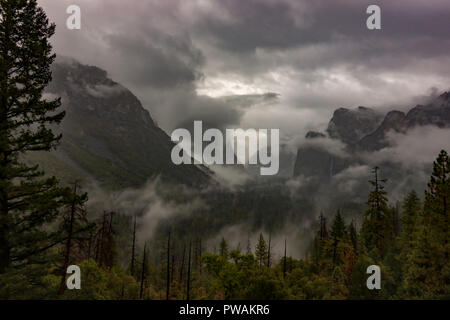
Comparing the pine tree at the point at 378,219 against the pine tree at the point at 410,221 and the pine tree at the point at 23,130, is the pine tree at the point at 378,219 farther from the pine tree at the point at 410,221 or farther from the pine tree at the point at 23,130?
the pine tree at the point at 23,130

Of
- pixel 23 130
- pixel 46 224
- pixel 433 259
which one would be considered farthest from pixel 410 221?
pixel 23 130

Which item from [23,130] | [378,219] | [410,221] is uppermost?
[23,130]

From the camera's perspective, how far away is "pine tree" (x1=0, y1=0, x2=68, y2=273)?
1544 cm

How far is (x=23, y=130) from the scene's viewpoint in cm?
1596

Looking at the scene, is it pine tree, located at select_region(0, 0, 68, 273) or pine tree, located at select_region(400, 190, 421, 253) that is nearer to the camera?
pine tree, located at select_region(0, 0, 68, 273)

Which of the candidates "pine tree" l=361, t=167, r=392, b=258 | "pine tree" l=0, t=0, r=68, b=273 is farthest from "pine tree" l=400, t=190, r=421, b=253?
"pine tree" l=0, t=0, r=68, b=273

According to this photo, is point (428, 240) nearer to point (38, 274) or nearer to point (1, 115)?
point (38, 274)

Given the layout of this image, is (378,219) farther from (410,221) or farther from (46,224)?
(46,224)

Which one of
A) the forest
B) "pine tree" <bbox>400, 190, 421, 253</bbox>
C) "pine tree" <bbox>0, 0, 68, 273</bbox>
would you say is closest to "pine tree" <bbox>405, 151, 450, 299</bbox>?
the forest

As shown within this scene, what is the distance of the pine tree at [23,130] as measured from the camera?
608 inches

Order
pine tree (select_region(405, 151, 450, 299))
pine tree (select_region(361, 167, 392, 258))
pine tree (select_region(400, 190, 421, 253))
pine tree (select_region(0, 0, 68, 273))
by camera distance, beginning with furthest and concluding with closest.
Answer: pine tree (select_region(400, 190, 421, 253)) → pine tree (select_region(361, 167, 392, 258)) → pine tree (select_region(405, 151, 450, 299)) → pine tree (select_region(0, 0, 68, 273))

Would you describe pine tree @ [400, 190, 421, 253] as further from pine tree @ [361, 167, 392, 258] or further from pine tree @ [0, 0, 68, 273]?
pine tree @ [0, 0, 68, 273]

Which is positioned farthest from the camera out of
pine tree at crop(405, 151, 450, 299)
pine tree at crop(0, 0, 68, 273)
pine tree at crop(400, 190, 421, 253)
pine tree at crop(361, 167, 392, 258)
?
pine tree at crop(400, 190, 421, 253)

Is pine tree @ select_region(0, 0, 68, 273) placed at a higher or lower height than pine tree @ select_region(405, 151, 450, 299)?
higher
